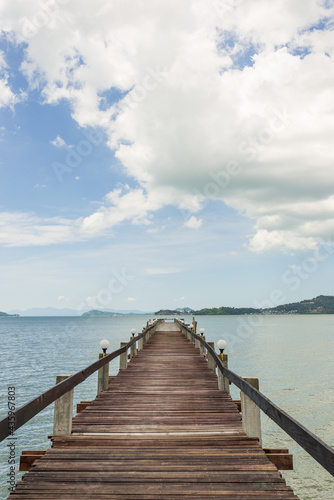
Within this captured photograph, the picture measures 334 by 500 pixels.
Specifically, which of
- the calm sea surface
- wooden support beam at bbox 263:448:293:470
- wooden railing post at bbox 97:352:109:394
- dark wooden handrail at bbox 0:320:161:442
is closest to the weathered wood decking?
wooden support beam at bbox 263:448:293:470

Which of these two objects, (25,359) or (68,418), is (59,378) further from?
(25,359)

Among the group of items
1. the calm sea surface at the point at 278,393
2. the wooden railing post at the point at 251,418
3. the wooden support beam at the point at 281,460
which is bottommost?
the calm sea surface at the point at 278,393

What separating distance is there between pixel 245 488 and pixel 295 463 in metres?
9.65

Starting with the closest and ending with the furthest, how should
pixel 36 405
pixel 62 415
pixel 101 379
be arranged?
pixel 36 405 < pixel 62 415 < pixel 101 379

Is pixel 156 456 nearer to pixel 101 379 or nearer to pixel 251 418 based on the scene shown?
pixel 251 418

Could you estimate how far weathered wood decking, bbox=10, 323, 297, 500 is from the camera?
392 cm

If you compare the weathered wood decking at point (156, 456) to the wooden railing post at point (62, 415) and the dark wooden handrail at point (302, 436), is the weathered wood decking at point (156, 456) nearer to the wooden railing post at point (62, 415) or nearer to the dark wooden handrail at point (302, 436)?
the wooden railing post at point (62, 415)

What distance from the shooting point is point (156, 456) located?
486 cm

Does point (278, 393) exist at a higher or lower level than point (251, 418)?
lower

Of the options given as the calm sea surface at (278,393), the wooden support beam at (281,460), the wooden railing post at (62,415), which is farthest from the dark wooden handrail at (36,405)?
the calm sea surface at (278,393)

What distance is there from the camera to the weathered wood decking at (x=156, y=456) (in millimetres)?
3918

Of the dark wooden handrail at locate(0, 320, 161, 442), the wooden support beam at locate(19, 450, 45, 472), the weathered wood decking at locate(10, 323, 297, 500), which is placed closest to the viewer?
the dark wooden handrail at locate(0, 320, 161, 442)

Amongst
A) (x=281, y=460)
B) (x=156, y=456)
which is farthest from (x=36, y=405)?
(x=281, y=460)

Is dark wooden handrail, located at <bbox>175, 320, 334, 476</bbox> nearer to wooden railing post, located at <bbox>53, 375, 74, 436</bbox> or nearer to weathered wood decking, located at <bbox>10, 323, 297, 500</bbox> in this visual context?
weathered wood decking, located at <bbox>10, 323, 297, 500</bbox>
